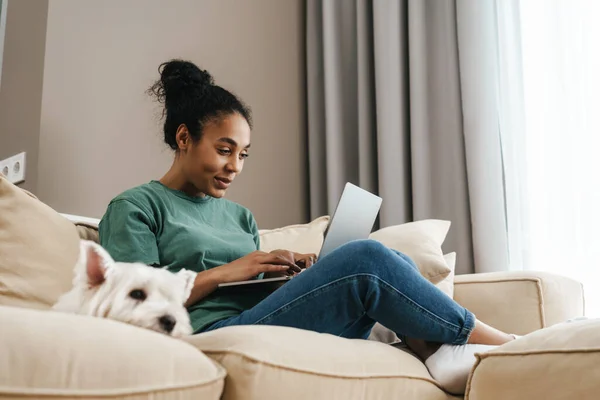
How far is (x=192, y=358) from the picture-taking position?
0.97 meters

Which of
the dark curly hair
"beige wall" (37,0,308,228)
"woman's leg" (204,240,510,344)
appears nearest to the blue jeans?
"woman's leg" (204,240,510,344)

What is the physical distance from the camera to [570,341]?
1054 millimetres

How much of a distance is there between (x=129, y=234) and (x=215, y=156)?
0.39 meters

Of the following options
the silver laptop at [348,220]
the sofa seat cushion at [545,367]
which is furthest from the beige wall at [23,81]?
the sofa seat cushion at [545,367]

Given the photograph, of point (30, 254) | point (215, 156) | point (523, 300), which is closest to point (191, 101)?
point (215, 156)

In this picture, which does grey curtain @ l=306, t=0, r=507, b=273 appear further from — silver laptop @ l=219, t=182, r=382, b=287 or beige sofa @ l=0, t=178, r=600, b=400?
beige sofa @ l=0, t=178, r=600, b=400

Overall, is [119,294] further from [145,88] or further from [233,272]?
[145,88]

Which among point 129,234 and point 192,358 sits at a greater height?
point 129,234

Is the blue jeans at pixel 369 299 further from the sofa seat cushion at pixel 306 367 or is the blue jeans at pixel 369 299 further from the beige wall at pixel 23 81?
the beige wall at pixel 23 81

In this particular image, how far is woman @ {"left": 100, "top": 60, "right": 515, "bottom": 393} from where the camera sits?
4.26 feet

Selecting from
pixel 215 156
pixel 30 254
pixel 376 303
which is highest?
pixel 215 156

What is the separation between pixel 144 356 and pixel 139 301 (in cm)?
13

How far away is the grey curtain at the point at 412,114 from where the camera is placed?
2.38 m

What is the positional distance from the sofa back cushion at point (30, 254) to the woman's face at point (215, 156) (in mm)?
400
